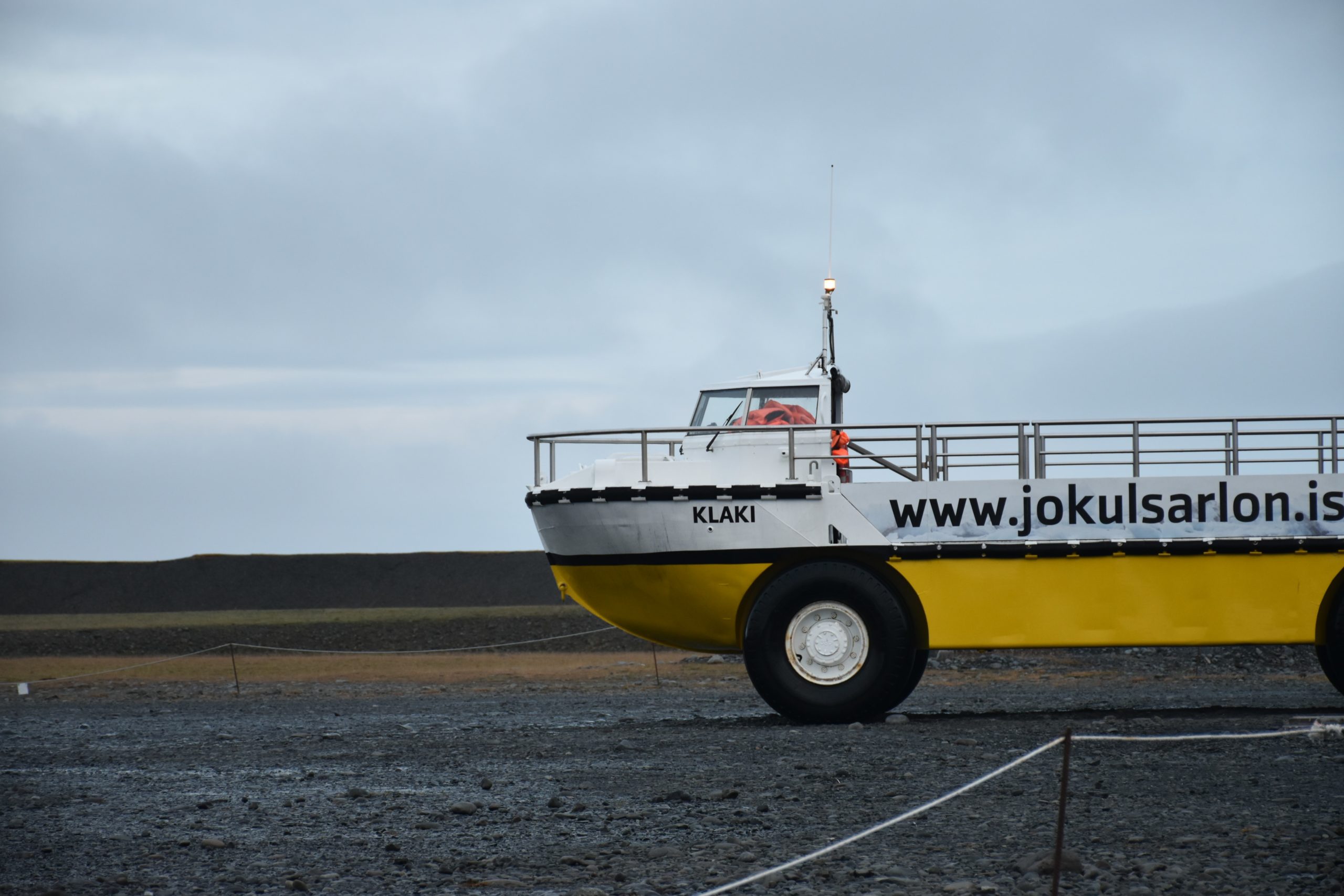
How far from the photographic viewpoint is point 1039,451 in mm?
10344

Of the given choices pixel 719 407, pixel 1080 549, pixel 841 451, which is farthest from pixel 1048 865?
pixel 719 407

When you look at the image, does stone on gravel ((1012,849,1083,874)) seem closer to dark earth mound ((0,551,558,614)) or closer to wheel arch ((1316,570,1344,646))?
wheel arch ((1316,570,1344,646))

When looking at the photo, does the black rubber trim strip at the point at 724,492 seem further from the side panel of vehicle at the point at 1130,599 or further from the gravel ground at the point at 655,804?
the gravel ground at the point at 655,804

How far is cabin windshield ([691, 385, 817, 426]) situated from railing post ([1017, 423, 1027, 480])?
1.66 m

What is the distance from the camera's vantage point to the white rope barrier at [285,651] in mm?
18781

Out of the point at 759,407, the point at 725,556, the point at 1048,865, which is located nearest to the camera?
the point at 1048,865

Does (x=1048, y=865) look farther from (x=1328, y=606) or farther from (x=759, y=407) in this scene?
(x=759, y=407)

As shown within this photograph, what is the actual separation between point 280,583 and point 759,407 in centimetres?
4356

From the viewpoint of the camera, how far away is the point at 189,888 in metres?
5.54

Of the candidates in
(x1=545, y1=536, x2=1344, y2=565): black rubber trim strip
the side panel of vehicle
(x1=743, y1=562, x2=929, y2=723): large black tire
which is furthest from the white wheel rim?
the side panel of vehicle

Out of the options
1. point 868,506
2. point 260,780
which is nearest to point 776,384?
point 868,506

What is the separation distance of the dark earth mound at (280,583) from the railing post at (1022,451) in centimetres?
3728

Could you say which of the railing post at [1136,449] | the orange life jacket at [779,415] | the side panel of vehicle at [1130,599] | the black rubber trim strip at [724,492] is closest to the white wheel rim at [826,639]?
the side panel of vehicle at [1130,599]

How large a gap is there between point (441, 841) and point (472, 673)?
1519cm
